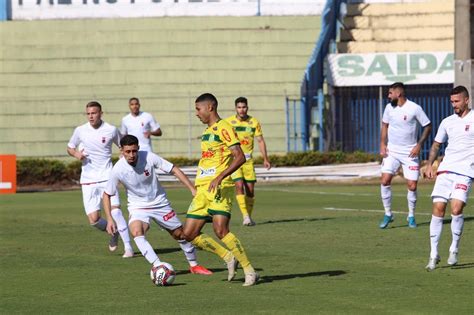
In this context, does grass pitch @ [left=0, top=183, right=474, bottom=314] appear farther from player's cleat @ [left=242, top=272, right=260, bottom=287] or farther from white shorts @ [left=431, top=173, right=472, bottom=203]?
white shorts @ [left=431, top=173, right=472, bottom=203]

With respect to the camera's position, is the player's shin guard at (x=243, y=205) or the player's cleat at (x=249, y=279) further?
the player's shin guard at (x=243, y=205)

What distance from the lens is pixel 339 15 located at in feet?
131

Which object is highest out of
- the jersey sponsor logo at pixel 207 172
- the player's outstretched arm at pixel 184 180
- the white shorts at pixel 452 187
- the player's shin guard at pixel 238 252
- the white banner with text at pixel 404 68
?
the white banner with text at pixel 404 68

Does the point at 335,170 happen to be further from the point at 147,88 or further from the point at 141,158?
the point at 141,158

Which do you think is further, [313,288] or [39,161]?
[39,161]

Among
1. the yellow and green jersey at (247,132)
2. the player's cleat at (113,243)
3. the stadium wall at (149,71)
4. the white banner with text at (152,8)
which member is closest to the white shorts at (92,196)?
the player's cleat at (113,243)

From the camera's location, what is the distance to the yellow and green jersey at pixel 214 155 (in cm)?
1356

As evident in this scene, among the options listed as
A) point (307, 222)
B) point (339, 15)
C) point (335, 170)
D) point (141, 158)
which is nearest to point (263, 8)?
point (339, 15)

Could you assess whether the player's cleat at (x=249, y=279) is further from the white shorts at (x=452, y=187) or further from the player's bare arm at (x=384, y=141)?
the player's bare arm at (x=384, y=141)

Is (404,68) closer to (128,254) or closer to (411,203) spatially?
(411,203)

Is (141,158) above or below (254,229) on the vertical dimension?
above

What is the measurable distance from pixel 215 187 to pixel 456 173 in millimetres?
3034

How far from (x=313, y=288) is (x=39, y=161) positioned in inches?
947

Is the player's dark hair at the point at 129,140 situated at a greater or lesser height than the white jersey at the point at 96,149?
greater
